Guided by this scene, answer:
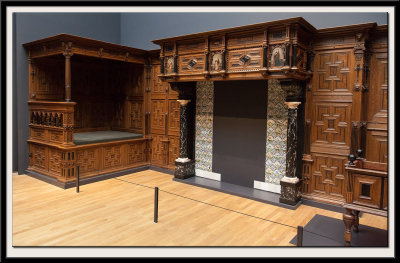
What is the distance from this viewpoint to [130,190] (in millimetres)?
5914

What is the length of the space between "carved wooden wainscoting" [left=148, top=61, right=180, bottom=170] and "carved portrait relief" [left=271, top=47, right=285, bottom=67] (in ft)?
9.28

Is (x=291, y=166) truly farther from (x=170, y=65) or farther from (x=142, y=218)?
(x=170, y=65)

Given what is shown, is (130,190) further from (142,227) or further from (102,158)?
(142,227)

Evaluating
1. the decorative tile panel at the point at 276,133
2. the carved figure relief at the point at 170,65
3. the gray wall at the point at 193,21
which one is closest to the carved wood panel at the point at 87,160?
the carved figure relief at the point at 170,65

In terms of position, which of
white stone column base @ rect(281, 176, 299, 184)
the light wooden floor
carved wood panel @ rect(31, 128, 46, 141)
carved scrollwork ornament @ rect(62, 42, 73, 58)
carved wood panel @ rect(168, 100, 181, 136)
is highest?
carved scrollwork ornament @ rect(62, 42, 73, 58)

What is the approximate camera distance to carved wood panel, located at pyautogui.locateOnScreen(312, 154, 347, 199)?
199 inches

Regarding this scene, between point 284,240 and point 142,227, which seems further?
point 142,227

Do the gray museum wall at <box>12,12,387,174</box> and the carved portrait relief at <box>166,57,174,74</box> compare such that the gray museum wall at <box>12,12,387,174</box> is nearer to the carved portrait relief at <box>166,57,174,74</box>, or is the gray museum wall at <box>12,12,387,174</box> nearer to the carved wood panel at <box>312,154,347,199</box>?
the carved portrait relief at <box>166,57,174,74</box>

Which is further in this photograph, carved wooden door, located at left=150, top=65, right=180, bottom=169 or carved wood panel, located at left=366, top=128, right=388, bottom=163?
carved wooden door, located at left=150, top=65, right=180, bottom=169

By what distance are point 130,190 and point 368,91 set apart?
4.51 m

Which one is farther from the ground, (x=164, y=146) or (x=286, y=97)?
(x=286, y=97)

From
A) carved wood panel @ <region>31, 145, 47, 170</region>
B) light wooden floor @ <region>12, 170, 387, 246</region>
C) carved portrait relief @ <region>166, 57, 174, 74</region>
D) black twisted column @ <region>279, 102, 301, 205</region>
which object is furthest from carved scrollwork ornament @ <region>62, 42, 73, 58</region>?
black twisted column @ <region>279, 102, 301, 205</region>

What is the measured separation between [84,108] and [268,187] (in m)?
5.11

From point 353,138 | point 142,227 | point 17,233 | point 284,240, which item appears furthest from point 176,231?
point 353,138
